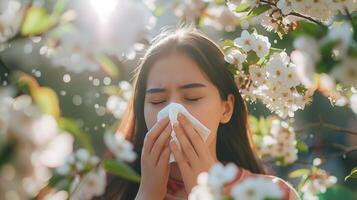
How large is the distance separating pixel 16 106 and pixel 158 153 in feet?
3.96

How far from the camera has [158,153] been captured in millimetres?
1925

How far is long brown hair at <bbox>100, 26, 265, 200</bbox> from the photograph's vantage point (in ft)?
7.14

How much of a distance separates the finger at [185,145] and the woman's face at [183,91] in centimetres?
10

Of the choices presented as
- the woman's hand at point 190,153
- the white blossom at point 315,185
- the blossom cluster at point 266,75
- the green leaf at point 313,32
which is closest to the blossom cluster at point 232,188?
the green leaf at point 313,32

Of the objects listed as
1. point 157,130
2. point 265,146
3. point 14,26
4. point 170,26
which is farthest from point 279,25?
point 14,26

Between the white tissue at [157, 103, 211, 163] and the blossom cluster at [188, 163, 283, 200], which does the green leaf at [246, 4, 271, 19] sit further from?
the blossom cluster at [188, 163, 283, 200]

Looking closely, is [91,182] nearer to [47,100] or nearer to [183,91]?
[47,100]

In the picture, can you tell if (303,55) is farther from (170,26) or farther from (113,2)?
(170,26)

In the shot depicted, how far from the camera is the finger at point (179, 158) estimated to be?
6.13 ft

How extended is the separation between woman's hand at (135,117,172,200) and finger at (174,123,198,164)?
42 millimetres

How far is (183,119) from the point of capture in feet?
6.17

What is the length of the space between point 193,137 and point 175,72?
26cm

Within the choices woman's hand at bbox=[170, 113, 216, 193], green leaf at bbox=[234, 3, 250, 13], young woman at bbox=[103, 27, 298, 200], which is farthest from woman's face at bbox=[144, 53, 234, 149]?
green leaf at bbox=[234, 3, 250, 13]

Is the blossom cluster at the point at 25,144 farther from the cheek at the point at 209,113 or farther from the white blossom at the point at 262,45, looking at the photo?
the white blossom at the point at 262,45
